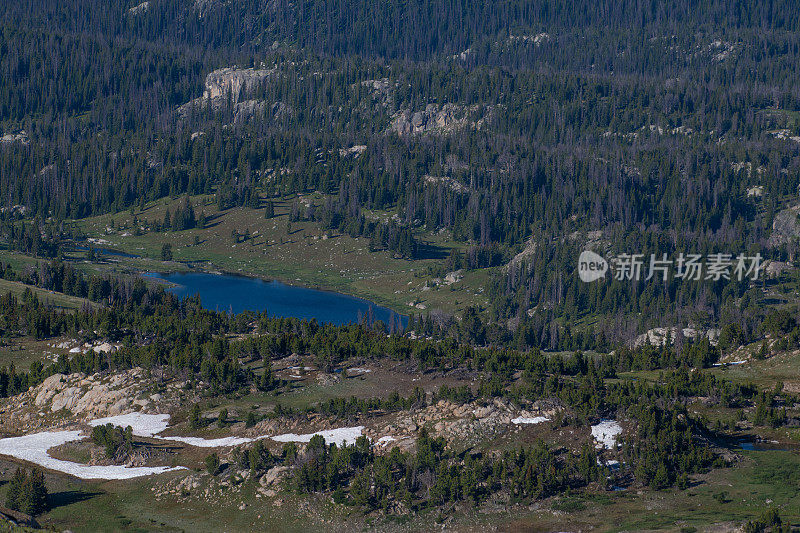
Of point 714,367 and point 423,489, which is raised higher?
point 423,489

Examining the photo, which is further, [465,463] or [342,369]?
[342,369]

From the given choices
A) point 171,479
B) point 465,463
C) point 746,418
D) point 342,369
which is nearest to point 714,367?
point 746,418

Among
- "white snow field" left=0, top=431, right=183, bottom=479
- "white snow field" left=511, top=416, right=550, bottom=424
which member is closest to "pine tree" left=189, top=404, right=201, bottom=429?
"white snow field" left=0, top=431, right=183, bottom=479

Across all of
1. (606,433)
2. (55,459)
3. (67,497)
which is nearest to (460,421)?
(606,433)

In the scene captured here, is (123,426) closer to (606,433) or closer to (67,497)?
(67,497)

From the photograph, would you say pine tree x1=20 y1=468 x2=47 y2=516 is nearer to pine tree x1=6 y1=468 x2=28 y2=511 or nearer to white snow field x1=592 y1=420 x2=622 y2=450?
pine tree x1=6 y1=468 x2=28 y2=511

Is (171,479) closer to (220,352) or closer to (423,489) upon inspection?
(423,489)

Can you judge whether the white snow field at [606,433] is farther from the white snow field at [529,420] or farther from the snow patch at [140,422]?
the snow patch at [140,422]
